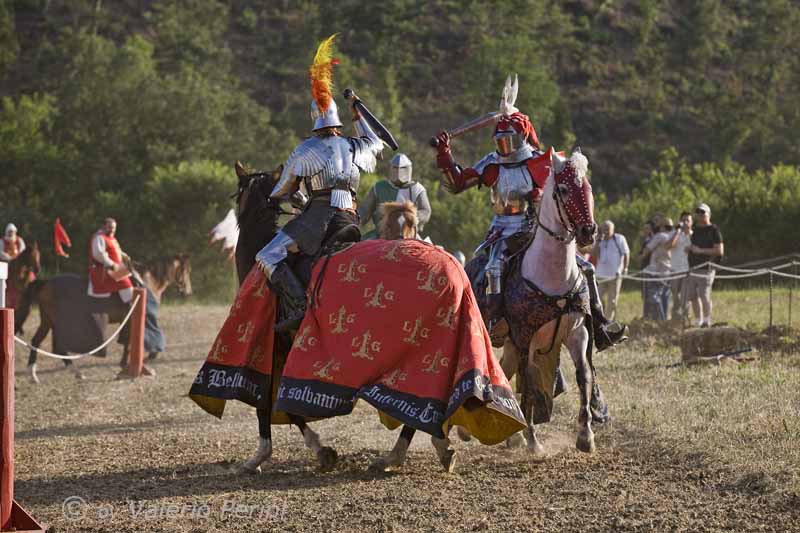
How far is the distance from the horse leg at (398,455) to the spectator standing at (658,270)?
11.0m

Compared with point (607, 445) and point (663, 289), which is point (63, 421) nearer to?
point (607, 445)

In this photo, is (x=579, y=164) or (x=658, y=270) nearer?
(x=579, y=164)

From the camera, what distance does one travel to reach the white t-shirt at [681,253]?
18453 mm

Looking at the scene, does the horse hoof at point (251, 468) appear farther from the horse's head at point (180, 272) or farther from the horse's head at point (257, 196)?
the horse's head at point (180, 272)

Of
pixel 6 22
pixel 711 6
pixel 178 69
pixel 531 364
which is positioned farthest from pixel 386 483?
pixel 711 6

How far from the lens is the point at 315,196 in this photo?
26.6 ft

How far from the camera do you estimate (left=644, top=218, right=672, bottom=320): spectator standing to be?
18359 millimetres

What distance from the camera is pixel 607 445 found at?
8.80 metres

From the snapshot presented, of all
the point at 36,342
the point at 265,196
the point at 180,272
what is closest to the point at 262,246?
the point at 265,196


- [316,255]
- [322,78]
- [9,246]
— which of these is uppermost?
[322,78]

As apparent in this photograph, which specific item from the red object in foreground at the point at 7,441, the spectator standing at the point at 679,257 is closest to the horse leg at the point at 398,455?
the red object in foreground at the point at 7,441

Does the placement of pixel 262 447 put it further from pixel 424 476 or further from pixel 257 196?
pixel 257 196

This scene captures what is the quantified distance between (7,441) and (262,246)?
3150 millimetres

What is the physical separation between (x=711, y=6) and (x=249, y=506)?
188 ft
